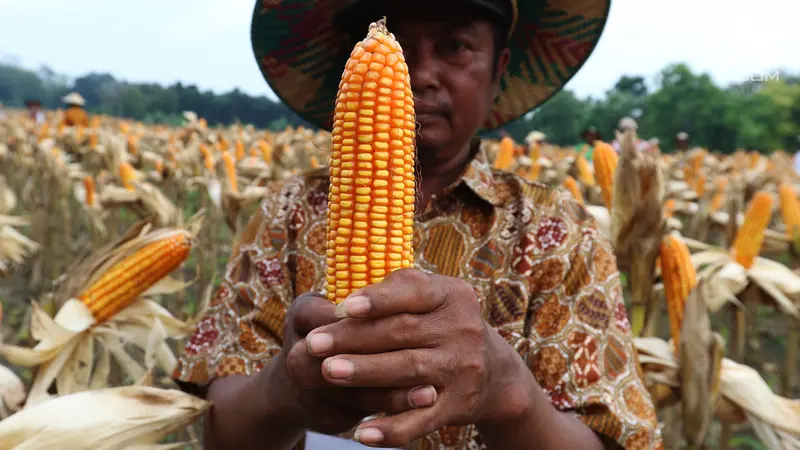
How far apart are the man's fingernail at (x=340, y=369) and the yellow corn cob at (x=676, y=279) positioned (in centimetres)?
184

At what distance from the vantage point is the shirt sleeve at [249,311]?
160 cm

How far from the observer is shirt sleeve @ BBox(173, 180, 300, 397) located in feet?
5.24

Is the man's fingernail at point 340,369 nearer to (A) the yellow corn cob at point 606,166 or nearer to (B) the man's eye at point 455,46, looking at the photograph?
(B) the man's eye at point 455,46

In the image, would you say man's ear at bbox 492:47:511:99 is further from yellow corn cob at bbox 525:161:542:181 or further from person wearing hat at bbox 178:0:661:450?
yellow corn cob at bbox 525:161:542:181

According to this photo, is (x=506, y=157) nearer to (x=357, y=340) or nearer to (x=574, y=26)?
(x=574, y=26)

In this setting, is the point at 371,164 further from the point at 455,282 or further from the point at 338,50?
the point at 338,50

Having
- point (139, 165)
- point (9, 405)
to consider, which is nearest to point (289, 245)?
point (9, 405)

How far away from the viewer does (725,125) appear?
139 feet

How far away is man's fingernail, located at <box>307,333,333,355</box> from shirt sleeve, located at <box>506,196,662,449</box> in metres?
0.76

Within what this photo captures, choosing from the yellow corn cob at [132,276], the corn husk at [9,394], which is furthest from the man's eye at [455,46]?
the corn husk at [9,394]

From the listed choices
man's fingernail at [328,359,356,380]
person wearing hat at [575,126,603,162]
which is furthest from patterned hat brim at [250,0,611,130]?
person wearing hat at [575,126,603,162]

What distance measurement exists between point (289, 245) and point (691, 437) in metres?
1.65

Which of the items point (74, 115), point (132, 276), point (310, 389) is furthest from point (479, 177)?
point (74, 115)

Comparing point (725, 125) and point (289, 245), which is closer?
point (289, 245)
